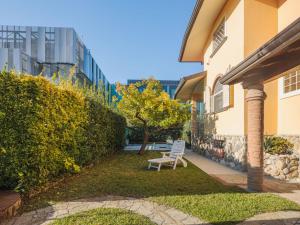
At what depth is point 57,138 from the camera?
5.93 meters

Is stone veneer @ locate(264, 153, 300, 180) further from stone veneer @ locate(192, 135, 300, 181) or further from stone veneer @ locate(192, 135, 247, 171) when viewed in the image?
stone veneer @ locate(192, 135, 247, 171)

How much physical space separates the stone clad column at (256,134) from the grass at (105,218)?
3.10 m

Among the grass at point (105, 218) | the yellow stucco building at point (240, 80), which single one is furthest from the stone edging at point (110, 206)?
the yellow stucco building at point (240, 80)

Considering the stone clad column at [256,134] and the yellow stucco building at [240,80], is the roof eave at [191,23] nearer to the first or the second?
the yellow stucco building at [240,80]

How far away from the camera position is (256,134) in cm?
564

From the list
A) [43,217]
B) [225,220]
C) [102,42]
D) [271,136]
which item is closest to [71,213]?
[43,217]

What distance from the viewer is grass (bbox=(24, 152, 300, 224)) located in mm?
4262

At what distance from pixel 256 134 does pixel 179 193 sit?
2.37 metres

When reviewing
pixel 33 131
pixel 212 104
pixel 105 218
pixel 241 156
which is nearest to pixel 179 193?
pixel 105 218

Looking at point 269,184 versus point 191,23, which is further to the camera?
point 191,23

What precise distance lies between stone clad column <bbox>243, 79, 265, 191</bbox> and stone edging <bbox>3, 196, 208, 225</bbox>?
2.43 metres

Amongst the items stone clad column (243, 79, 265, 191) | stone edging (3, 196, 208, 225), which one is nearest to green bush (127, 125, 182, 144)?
stone clad column (243, 79, 265, 191)

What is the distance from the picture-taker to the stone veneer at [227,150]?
8281 millimetres

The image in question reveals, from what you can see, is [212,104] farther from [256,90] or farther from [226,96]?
[256,90]
